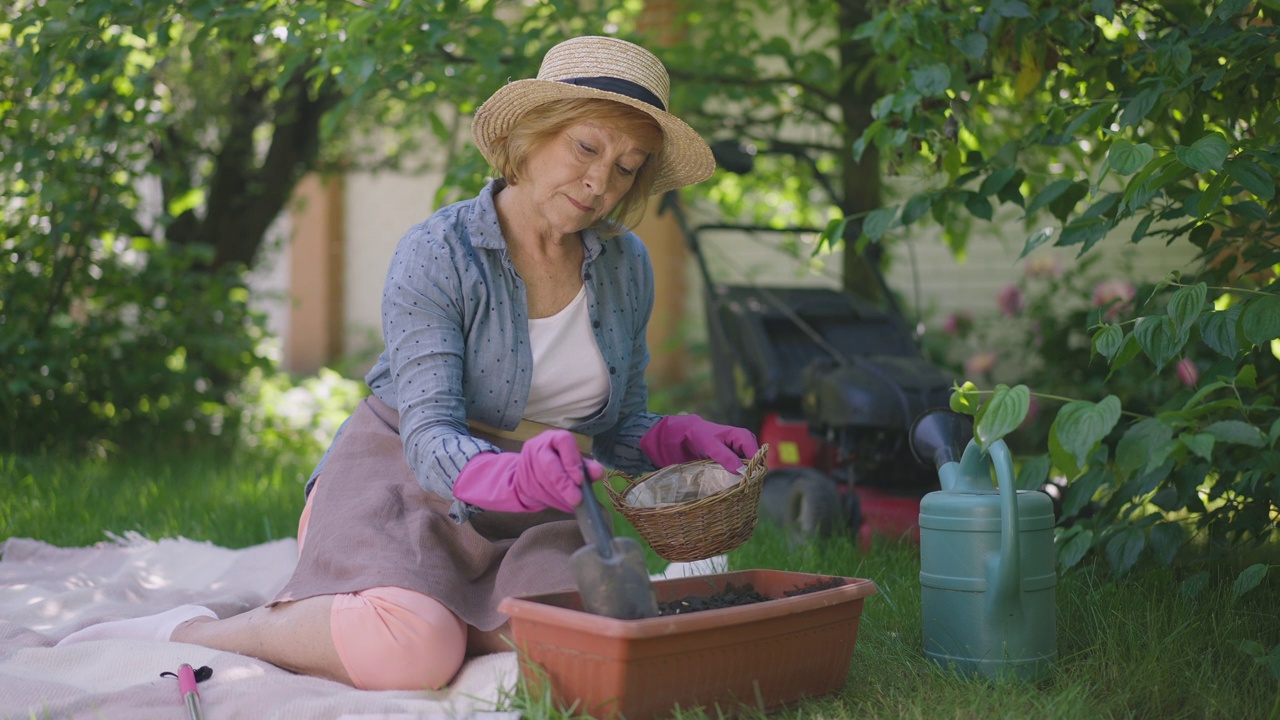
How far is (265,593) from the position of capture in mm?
2865

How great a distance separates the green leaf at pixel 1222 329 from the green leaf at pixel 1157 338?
0.23 feet

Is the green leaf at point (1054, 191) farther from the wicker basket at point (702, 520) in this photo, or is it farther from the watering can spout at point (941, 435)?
the wicker basket at point (702, 520)

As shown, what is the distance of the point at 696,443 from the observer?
7.77 ft

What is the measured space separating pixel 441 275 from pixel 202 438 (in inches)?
129

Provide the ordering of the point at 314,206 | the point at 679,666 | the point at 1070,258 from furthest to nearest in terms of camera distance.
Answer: the point at 314,206, the point at 1070,258, the point at 679,666

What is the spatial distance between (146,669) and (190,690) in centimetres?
28

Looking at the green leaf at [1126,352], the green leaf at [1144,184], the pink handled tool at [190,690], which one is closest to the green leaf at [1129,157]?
the green leaf at [1144,184]

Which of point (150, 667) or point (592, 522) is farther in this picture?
point (150, 667)

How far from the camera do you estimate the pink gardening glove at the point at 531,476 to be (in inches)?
68.7

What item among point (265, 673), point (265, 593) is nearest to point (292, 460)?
point (265, 593)

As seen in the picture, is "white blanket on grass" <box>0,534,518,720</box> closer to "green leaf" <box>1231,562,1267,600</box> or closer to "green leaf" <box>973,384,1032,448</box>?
"green leaf" <box>973,384,1032,448</box>

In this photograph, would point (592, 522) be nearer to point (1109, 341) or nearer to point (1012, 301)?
point (1109, 341)

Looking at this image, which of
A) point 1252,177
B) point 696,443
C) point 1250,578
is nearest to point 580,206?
point 696,443

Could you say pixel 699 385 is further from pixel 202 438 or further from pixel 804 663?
pixel 804 663
